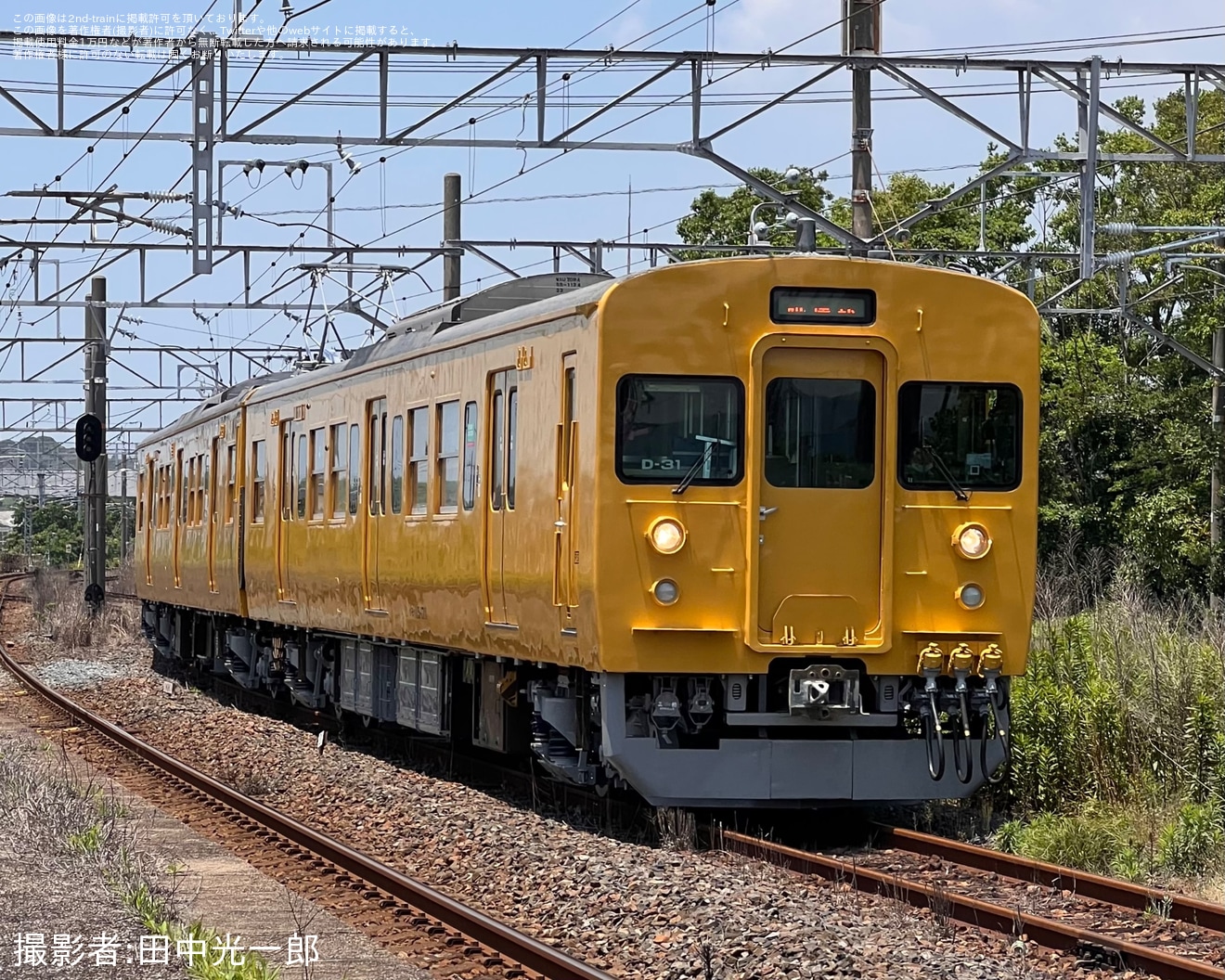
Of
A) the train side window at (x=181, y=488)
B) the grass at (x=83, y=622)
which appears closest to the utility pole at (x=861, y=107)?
the train side window at (x=181, y=488)

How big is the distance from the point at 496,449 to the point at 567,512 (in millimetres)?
1548

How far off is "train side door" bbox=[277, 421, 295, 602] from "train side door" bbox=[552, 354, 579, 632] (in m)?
7.24

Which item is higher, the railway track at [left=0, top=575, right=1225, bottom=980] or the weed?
the weed

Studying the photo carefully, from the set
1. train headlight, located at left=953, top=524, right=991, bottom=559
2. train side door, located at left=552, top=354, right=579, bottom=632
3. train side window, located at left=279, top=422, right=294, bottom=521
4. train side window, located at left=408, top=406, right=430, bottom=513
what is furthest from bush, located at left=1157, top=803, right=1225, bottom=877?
train side window, located at left=279, top=422, right=294, bottom=521

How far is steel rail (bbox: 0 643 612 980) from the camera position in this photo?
8109 millimetres

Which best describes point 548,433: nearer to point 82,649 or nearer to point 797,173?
point 797,173

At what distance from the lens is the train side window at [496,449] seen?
13062mm

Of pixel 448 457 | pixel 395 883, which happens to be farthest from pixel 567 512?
pixel 448 457

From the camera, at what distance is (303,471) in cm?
1848

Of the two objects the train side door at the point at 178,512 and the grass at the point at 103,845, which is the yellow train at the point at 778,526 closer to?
the grass at the point at 103,845

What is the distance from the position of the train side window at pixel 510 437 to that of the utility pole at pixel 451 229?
14528 mm

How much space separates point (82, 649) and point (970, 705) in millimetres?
23138

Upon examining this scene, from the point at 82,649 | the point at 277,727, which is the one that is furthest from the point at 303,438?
the point at 82,649

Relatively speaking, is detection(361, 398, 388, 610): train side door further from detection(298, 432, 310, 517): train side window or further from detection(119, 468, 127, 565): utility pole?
detection(119, 468, 127, 565): utility pole
